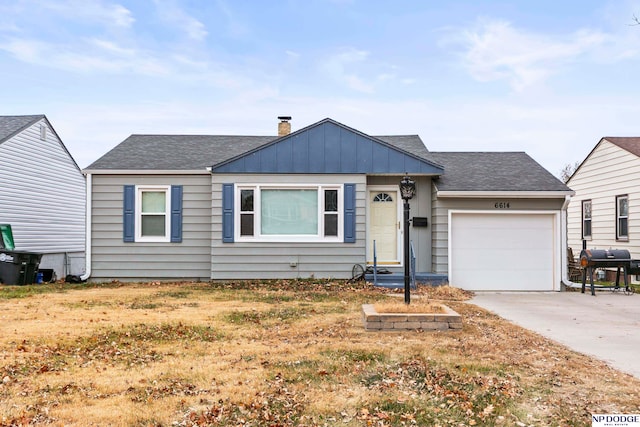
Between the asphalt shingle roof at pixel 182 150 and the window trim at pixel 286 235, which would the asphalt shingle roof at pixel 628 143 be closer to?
the asphalt shingle roof at pixel 182 150

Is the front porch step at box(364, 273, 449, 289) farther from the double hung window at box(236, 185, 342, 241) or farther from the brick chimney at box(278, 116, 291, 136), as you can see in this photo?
the brick chimney at box(278, 116, 291, 136)

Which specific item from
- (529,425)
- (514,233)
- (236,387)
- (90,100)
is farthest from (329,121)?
(90,100)

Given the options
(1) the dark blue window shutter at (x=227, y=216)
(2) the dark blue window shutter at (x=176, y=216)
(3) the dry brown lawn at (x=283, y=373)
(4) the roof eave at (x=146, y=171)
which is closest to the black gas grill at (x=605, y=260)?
(3) the dry brown lawn at (x=283, y=373)

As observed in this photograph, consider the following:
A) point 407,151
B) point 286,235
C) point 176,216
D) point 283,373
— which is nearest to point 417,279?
point 407,151

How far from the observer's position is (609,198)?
56.3ft

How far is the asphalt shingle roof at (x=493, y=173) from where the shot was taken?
41.5 feet

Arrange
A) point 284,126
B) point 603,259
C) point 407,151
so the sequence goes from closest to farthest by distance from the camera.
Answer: point 603,259
point 407,151
point 284,126

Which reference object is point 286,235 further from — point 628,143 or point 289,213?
point 628,143

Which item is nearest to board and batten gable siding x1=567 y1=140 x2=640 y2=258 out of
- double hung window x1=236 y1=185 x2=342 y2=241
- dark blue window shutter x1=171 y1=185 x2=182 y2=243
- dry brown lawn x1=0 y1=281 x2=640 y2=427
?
double hung window x1=236 y1=185 x2=342 y2=241

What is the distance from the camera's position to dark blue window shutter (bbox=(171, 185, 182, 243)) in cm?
1327

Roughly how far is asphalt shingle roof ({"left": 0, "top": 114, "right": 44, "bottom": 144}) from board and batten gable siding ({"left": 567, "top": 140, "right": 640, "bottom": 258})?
19.9m

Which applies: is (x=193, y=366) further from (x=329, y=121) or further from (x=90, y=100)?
(x=90, y=100)

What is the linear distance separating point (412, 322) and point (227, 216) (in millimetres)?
6805

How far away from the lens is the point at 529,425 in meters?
3.93
